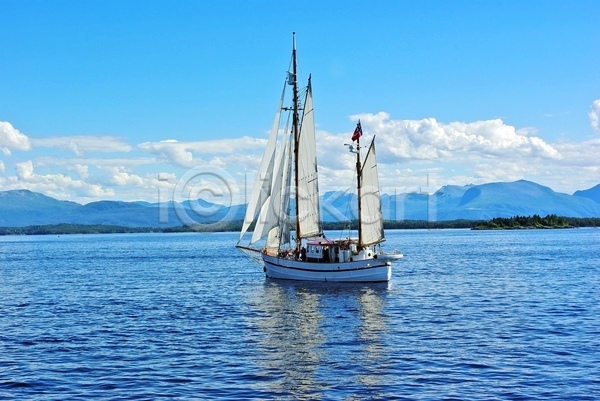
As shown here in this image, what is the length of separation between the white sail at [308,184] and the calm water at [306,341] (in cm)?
607

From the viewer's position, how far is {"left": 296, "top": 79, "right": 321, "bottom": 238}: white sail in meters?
65.1

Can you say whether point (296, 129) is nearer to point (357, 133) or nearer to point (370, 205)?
point (357, 133)

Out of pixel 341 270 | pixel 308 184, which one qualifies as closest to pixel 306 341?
pixel 341 270

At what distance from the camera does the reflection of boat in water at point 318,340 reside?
26141 mm

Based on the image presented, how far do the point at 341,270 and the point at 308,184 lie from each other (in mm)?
9275

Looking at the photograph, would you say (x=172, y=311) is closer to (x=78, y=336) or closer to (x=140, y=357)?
(x=78, y=336)

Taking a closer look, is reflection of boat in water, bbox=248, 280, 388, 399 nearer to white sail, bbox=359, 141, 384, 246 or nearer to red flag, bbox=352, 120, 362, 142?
white sail, bbox=359, 141, 384, 246

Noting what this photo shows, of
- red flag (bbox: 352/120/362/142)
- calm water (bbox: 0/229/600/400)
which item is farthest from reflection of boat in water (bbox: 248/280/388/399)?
red flag (bbox: 352/120/362/142)

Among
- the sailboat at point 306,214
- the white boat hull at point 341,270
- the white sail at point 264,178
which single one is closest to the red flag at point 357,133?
the sailboat at point 306,214

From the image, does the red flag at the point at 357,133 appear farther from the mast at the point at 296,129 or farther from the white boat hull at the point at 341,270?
the white boat hull at the point at 341,270

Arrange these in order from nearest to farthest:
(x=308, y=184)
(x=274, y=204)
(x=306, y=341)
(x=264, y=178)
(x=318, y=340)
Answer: (x=306, y=341) → (x=318, y=340) → (x=264, y=178) → (x=274, y=204) → (x=308, y=184)

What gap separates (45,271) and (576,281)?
68189 millimetres

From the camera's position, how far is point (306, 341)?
34812 millimetres

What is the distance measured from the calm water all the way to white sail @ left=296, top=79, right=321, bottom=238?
6.07 meters
